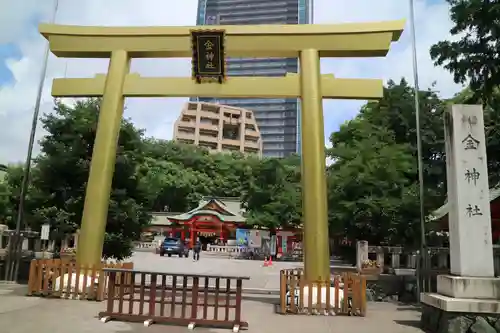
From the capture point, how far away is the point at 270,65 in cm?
9475

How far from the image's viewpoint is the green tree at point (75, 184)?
47.1 ft

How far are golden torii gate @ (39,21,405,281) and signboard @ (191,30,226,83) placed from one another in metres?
0.21

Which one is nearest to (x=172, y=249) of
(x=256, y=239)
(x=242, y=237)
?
(x=256, y=239)

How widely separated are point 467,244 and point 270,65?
90.3 meters

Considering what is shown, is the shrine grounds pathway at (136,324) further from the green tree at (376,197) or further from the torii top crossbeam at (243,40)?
the torii top crossbeam at (243,40)

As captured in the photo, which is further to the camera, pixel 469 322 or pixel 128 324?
pixel 128 324

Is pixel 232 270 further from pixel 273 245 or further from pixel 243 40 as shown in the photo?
pixel 243 40

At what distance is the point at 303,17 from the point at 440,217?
81298mm

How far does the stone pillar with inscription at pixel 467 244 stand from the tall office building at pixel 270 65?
8312 cm

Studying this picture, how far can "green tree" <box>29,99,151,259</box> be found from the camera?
14.4 m

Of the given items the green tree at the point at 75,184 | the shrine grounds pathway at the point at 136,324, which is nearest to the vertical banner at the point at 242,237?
the green tree at the point at 75,184

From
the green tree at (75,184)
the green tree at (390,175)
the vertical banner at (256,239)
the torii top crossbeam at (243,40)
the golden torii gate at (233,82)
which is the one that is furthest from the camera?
the vertical banner at (256,239)

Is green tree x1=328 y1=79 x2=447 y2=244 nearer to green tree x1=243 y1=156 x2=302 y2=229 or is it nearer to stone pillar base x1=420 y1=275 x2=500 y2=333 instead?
stone pillar base x1=420 y1=275 x2=500 y2=333

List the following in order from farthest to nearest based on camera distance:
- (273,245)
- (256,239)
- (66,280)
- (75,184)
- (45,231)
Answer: (256,239) → (273,245) → (75,184) → (45,231) → (66,280)
